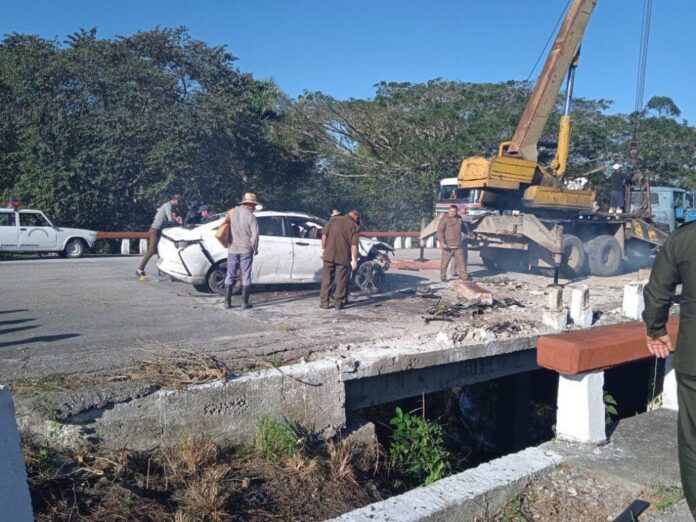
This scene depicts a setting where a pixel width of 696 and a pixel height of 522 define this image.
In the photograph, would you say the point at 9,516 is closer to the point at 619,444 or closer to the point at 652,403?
the point at 619,444

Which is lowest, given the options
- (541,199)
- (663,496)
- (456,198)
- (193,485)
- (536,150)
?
(193,485)

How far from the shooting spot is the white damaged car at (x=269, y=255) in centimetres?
976

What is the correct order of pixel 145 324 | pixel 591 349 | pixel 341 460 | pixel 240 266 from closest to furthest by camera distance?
pixel 591 349 < pixel 341 460 < pixel 145 324 < pixel 240 266

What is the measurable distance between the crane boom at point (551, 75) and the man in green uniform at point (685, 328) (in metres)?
10.5

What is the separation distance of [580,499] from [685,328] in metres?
1.24

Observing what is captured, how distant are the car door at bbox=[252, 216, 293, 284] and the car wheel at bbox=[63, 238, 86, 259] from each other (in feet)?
35.5

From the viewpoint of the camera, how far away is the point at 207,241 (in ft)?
32.0

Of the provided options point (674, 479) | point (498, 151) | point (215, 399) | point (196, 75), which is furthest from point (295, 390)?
point (196, 75)

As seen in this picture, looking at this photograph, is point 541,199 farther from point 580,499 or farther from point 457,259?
point 580,499

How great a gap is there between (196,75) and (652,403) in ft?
73.7

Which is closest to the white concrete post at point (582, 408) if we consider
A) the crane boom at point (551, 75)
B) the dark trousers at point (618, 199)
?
the crane boom at point (551, 75)

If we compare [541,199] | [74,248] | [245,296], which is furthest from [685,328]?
[74,248]

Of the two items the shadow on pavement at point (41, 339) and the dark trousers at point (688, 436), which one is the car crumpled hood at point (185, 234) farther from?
the dark trousers at point (688, 436)

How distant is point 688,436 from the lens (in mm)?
3309
